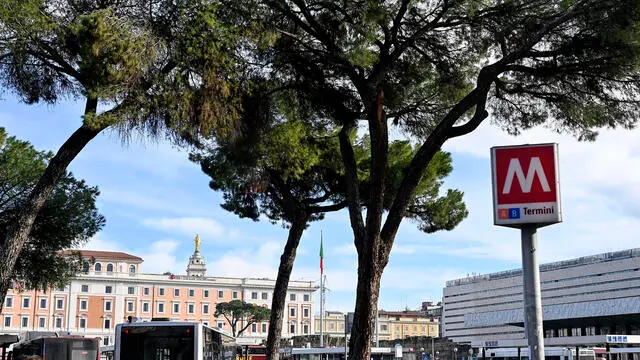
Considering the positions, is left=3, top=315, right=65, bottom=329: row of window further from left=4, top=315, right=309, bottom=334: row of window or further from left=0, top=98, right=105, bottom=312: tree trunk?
left=0, top=98, right=105, bottom=312: tree trunk

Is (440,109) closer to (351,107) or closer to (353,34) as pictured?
(351,107)

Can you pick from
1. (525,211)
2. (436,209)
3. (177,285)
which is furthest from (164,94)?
(177,285)

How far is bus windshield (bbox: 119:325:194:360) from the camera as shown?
49.4ft

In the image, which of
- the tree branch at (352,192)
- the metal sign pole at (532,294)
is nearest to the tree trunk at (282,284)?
the tree branch at (352,192)

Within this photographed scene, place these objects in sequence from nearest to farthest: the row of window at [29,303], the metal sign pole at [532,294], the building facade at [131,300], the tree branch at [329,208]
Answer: the metal sign pole at [532,294], the tree branch at [329,208], the row of window at [29,303], the building facade at [131,300]

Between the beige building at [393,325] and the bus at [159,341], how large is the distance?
98.8 metres

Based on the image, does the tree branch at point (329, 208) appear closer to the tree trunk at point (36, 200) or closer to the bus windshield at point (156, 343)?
the bus windshield at point (156, 343)

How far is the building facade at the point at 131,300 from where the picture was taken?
89.1 meters

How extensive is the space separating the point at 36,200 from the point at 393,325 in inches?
4552

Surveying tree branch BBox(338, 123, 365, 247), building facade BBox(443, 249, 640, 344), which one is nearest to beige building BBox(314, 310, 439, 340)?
building facade BBox(443, 249, 640, 344)

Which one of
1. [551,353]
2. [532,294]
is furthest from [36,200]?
[551,353]

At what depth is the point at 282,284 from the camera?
1838 centimetres

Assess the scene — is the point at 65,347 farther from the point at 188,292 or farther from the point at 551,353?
the point at 188,292

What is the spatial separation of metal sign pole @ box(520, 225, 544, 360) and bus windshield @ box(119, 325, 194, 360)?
10.1 metres
